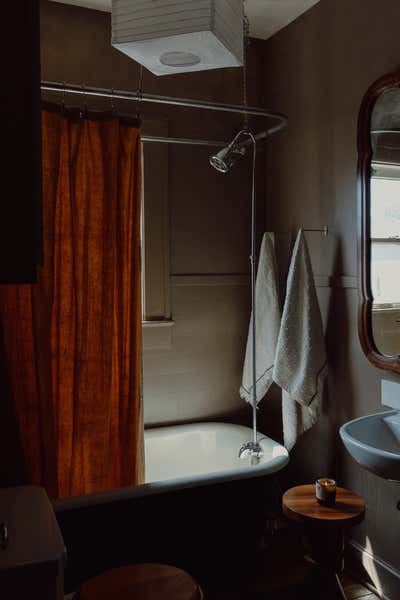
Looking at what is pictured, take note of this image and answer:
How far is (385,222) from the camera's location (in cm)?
239

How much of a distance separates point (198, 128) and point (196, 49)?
1.65 metres

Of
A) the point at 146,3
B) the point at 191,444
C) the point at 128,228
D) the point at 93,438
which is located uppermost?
the point at 146,3

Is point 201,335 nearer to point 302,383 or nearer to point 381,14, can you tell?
point 302,383

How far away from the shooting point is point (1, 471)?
210cm

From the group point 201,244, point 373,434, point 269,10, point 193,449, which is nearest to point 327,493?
point 373,434

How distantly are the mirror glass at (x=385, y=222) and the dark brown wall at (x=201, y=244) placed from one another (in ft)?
3.25

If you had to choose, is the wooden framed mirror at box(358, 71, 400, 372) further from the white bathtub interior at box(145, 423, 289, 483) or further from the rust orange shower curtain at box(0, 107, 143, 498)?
the rust orange shower curtain at box(0, 107, 143, 498)

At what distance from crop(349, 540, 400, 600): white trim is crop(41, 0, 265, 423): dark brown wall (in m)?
1.06

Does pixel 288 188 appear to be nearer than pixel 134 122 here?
No

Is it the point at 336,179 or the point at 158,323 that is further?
the point at 158,323

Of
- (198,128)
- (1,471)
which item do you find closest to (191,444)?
(1,471)

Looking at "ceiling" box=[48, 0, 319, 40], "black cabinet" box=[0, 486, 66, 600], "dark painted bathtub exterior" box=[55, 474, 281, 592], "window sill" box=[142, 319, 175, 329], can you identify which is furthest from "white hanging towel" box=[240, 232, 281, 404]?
"black cabinet" box=[0, 486, 66, 600]

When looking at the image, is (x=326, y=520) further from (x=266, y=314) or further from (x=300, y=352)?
(x=266, y=314)

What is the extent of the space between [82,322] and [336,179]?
140cm
